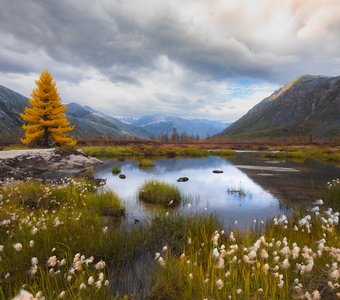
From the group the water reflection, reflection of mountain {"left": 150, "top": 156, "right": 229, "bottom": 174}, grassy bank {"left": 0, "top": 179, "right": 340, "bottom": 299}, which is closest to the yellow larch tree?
reflection of mountain {"left": 150, "top": 156, "right": 229, "bottom": 174}

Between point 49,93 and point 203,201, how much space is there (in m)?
31.4

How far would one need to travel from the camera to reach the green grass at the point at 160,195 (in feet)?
47.1

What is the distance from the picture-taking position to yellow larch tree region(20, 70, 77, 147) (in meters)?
37.4

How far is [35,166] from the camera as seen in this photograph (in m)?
24.1

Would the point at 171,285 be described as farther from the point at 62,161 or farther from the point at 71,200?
the point at 62,161

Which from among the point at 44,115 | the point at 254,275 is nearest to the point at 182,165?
the point at 44,115

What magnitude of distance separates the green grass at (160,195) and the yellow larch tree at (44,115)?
25.8m

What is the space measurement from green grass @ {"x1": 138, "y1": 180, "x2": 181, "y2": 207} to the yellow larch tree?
2585 cm

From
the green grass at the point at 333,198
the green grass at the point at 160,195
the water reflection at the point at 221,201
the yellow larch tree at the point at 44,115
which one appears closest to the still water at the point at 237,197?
the water reflection at the point at 221,201

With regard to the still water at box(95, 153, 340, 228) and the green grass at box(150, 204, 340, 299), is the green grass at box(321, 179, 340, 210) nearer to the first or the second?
the still water at box(95, 153, 340, 228)

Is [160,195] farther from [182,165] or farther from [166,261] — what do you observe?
Answer: [182,165]

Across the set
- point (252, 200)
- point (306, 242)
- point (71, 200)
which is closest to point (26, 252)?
point (71, 200)

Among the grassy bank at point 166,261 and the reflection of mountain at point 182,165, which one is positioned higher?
the grassy bank at point 166,261

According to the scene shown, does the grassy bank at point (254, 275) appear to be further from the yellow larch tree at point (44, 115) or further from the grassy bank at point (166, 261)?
the yellow larch tree at point (44, 115)
